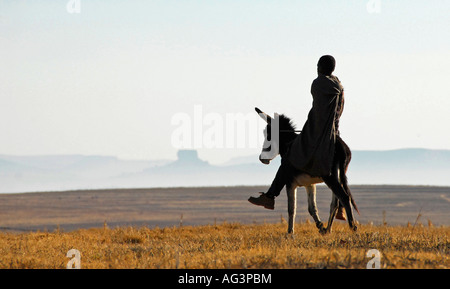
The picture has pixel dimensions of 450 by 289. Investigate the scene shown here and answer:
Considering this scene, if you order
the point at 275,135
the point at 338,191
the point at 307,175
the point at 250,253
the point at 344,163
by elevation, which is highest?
the point at 275,135

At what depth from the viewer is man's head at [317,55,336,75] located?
37.8ft

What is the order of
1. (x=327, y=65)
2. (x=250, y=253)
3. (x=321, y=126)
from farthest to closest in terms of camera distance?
1. (x=327, y=65)
2. (x=321, y=126)
3. (x=250, y=253)

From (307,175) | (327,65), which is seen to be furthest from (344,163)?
(327,65)

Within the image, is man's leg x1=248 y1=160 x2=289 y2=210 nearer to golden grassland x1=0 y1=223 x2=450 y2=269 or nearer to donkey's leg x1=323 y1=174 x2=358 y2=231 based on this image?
golden grassland x1=0 y1=223 x2=450 y2=269

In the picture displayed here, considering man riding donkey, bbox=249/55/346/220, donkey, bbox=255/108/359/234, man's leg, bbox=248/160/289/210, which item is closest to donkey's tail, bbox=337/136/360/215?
donkey, bbox=255/108/359/234

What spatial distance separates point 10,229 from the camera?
27156mm

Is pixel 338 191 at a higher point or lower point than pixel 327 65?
lower

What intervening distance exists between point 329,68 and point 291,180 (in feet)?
7.65

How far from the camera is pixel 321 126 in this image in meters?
11.3

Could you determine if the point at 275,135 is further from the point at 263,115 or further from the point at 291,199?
the point at 291,199

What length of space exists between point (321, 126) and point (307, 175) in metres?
1.06

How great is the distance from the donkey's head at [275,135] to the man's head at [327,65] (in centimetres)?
131
